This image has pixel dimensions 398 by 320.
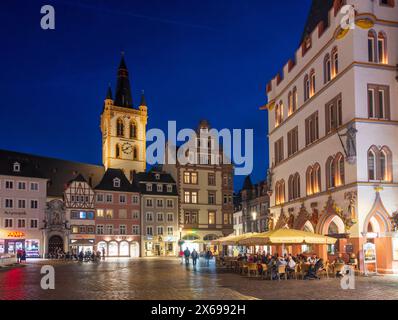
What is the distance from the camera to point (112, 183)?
8481cm

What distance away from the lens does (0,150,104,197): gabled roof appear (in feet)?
259

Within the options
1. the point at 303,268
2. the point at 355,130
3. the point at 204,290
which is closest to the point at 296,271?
the point at 303,268

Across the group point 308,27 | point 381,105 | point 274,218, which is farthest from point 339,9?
point 274,218

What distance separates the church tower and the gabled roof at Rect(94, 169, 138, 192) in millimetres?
10689

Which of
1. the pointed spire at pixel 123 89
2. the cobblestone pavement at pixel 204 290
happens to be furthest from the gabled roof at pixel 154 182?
the cobblestone pavement at pixel 204 290

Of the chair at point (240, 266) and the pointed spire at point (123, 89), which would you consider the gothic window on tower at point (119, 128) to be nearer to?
the pointed spire at point (123, 89)

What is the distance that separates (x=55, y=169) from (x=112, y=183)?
30.5ft

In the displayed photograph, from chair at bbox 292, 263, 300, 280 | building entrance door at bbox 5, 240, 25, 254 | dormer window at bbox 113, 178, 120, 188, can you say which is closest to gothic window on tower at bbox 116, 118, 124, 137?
dormer window at bbox 113, 178, 120, 188

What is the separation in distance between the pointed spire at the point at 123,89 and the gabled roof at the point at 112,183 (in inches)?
918

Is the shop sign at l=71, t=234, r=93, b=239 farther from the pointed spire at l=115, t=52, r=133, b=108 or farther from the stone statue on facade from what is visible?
the stone statue on facade

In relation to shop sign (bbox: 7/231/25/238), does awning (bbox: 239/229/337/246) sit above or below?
above

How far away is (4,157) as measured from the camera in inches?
3061

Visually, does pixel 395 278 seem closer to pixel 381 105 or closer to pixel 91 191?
pixel 381 105

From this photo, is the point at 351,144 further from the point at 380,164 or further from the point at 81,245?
the point at 81,245
